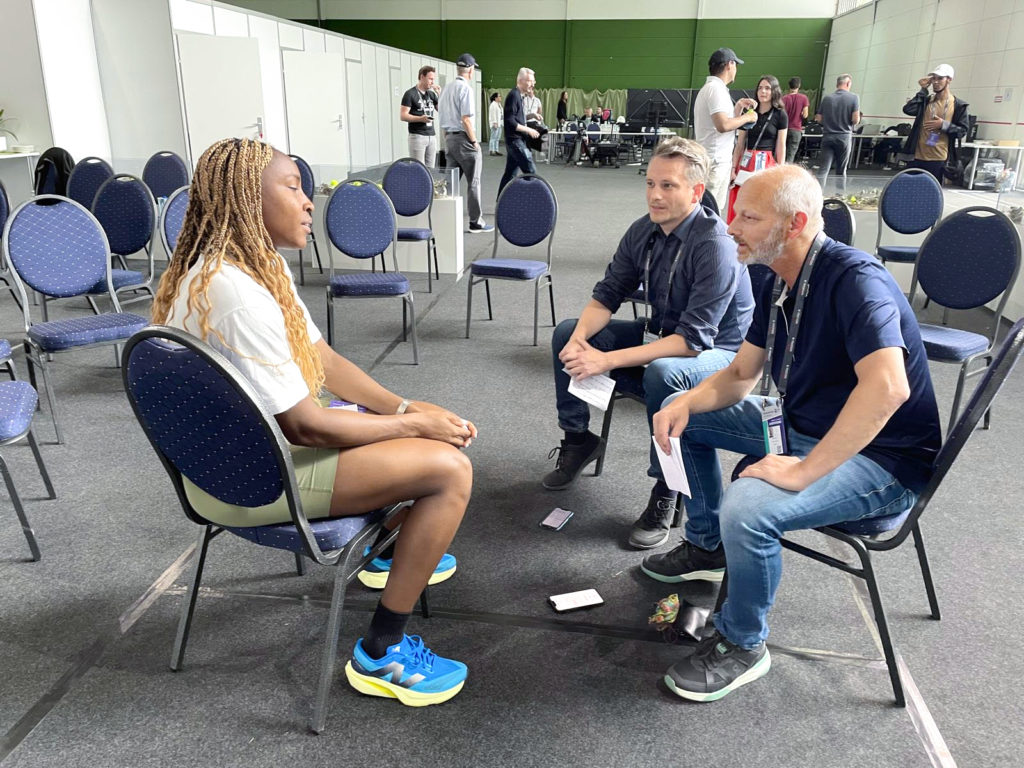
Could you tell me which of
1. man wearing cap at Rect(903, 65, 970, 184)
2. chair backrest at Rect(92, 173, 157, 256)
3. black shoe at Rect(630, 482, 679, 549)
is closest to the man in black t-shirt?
chair backrest at Rect(92, 173, 157, 256)

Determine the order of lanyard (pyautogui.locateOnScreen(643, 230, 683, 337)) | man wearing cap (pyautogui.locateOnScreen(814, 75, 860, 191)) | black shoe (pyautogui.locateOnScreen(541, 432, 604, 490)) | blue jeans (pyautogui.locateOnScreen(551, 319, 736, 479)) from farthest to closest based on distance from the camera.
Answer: man wearing cap (pyautogui.locateOnScreen(814, 75, 860, 191))
black shoe (pyautogui.locateOnScreen(541, 432, 604, 490))
lanyard (pyautogui.locateOnScreen(643, 230, 683, 337))
blue jeans (pyautogui.locateOnScreen(551, 319, 736, 479))

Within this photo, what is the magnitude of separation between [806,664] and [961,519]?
1049 mm

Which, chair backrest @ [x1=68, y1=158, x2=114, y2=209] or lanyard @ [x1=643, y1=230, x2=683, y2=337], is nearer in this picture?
lanyard @ [x1=643, y1=230, x2=683, y2=337]

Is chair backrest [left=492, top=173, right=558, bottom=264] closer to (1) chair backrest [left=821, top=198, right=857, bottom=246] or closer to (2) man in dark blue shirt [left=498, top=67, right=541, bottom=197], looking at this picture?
(1) chair backrest [left=821, top=198, right=857, bottom=246]

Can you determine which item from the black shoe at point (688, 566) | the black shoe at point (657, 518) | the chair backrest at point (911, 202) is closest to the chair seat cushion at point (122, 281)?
the black shoe at point (657, 518)

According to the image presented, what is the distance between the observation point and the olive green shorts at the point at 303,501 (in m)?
1.44

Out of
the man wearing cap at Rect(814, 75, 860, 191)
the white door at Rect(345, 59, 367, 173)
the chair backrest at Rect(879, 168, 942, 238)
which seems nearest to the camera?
the chair backrest at Rect(879, 168, 942, 238)

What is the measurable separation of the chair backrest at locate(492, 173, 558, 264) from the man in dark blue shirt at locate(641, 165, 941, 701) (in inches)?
106

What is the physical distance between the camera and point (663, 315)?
2451mm

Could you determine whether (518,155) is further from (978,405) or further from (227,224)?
(978,405)

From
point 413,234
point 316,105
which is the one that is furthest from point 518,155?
point 316,105

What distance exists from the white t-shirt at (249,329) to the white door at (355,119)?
31.8ft

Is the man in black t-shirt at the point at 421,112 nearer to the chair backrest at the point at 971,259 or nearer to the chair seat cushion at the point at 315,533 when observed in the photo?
the chair backrest at the point at 971,259

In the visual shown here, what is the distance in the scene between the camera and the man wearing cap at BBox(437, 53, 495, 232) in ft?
21.8
